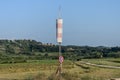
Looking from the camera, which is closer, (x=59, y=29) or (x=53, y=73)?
(x=59, y=29)

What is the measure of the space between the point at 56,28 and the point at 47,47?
89.5 meters

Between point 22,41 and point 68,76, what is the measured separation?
316 ft

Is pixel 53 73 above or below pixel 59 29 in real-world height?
below

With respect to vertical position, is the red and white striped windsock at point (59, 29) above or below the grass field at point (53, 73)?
above

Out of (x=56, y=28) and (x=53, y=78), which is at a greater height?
(x=56, y=28)

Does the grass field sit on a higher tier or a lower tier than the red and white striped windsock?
lower

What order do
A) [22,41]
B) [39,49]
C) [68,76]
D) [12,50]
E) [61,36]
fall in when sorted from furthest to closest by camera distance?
[22,41] → [39,49] → [12,50] → [68,76] → [61,36]

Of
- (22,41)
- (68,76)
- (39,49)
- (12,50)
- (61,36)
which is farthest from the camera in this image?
(22,41)

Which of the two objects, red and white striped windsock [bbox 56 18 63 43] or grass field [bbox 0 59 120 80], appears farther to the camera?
grass field [bbox 0 59 120 80]

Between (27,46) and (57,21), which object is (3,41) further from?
(57,21)

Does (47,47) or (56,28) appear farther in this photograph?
(47,47)

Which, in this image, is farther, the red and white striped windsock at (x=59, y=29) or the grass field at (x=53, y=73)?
the grass field at (x=53, y=73)

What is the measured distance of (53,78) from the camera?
22.8 metres

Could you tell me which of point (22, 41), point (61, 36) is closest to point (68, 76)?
point (61, 36)
